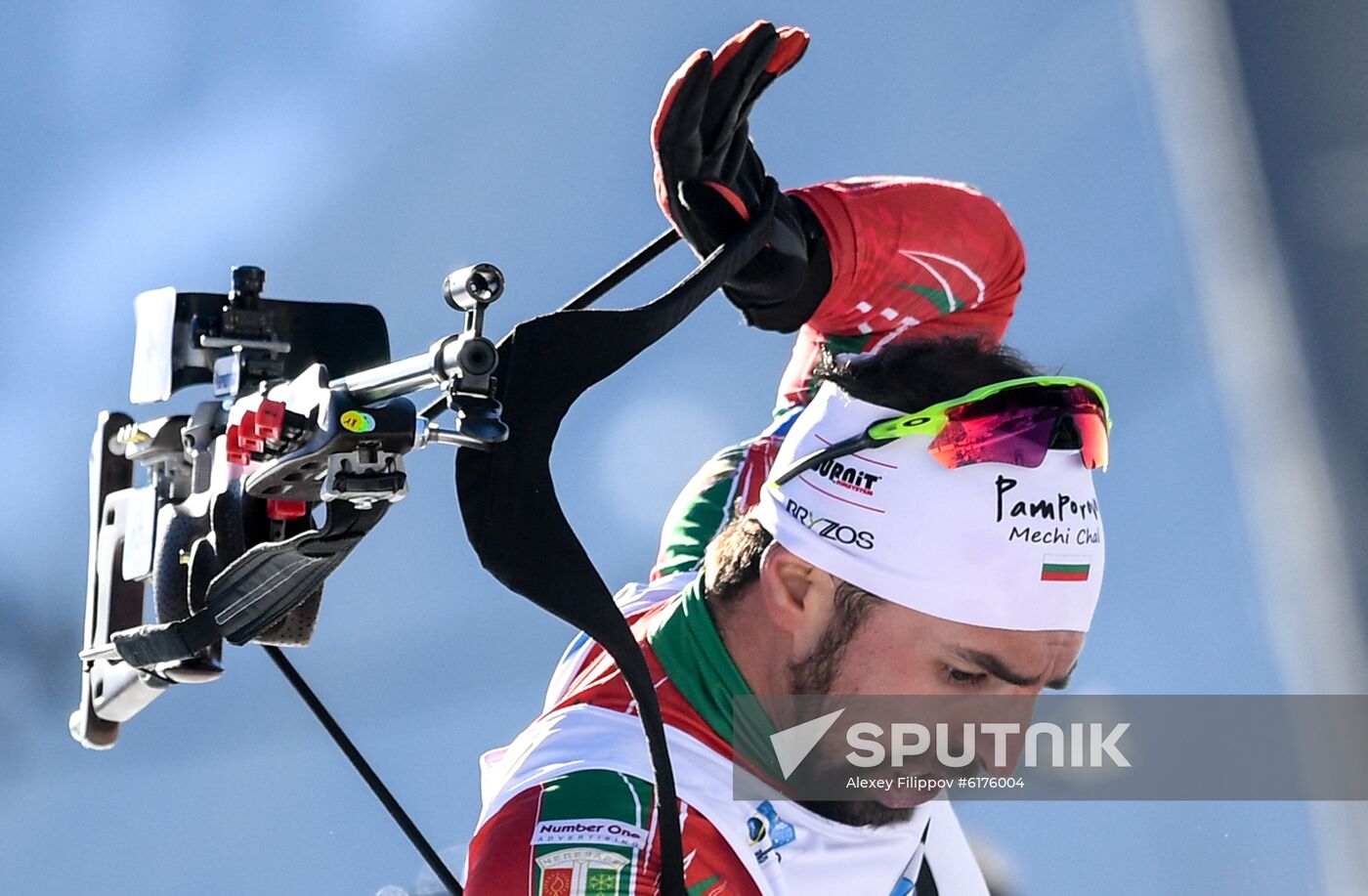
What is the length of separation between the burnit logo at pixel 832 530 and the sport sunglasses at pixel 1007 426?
0.10ft

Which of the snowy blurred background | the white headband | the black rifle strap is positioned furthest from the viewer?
the snowy blurred background

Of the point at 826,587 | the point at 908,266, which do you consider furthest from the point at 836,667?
the point at 908,266

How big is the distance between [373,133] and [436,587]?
0.46m

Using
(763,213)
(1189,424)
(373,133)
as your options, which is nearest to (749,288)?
(763,213)

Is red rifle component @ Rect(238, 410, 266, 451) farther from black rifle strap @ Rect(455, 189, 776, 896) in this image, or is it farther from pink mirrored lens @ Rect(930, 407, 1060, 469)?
pink mirrored lens @ Rect(930, 407, 1060, 469)

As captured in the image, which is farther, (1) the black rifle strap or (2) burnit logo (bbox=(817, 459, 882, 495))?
(2) burnit logo (bbox=(817, 459, 882, 495))

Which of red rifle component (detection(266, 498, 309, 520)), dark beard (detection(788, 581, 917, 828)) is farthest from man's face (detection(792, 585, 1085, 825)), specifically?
red rifle component (detection(266, 498, 309, 520))

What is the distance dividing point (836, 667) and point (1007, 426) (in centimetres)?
18

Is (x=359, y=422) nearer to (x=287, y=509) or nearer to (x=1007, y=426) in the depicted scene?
(x=287, y=509)

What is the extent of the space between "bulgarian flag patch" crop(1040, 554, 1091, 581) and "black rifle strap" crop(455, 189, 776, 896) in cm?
31

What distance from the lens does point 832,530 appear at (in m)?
0.98

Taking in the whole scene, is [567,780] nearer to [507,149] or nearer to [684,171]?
[684,171]

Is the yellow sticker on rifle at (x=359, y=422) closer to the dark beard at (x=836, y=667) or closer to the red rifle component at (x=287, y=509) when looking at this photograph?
the red rifle component at (x=287, y=509)

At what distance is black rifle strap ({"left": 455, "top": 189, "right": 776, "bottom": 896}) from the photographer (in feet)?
2.30
